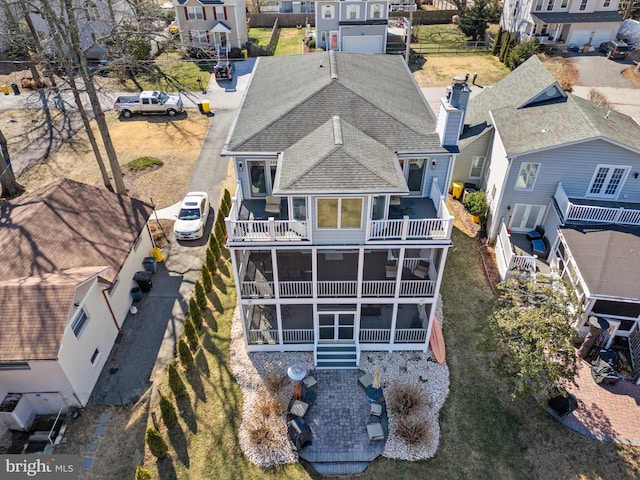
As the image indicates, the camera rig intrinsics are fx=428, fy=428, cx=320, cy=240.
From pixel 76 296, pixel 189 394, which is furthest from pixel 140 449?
pixel 76 296

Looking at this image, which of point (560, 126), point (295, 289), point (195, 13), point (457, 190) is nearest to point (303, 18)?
point (195, 13)

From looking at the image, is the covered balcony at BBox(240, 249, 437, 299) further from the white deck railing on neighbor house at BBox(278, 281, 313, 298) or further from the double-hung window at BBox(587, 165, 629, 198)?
the double-hung window at BBox(587, 165, 629, 198)

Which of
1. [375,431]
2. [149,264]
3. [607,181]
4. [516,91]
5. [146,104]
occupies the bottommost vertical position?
[375,431]

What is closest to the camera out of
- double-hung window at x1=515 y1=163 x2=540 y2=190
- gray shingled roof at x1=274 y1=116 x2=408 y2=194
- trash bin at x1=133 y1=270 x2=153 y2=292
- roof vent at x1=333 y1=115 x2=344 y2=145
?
gray shingled roof at x1=274 y1=116 x2=408 y2=194

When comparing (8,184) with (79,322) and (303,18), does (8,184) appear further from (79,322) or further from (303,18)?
(303,18)

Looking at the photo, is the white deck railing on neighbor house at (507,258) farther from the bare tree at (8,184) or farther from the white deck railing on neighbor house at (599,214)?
the bare tree at (8,184)

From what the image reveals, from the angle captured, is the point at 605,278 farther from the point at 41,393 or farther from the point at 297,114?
the point at 41,393

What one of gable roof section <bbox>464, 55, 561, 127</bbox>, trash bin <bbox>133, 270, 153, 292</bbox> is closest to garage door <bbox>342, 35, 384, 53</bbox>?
gable roof section <bbox>464, 55, 561, 127</bbox>
